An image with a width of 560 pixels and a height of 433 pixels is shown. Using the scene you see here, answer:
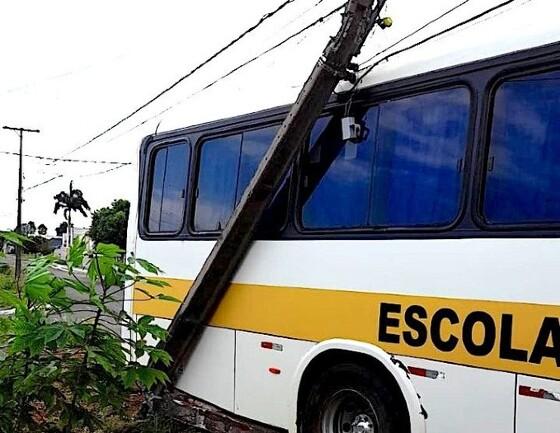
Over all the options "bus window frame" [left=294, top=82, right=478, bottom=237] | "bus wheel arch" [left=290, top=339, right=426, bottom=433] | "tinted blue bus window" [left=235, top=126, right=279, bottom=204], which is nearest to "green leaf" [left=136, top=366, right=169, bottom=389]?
"bus wheel arch" [left=290, top=339, right=426, bottom=433]

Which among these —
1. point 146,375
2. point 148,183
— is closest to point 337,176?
point 146,375

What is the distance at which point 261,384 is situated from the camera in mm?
5625

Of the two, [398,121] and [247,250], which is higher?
[398,121]

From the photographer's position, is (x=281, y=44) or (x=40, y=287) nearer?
(x=40, y=287)

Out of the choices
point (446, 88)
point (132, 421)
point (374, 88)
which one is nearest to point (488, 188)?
point (446, 88)

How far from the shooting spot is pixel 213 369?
243 inches

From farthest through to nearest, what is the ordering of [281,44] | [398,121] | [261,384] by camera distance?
[281,44] < [261,384] < [398,121]

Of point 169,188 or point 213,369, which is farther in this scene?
point 169,188

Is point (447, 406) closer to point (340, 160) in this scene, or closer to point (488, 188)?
point (488, 188)

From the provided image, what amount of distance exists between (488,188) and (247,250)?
2.24 metres

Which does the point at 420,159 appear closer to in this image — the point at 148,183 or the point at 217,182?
the point at 217,182

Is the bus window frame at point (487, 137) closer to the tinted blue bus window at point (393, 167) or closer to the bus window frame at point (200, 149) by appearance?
the tinted blue bus window at point (393, 167)

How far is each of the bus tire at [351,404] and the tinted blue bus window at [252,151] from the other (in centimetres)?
180

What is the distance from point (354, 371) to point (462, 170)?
153 cm
